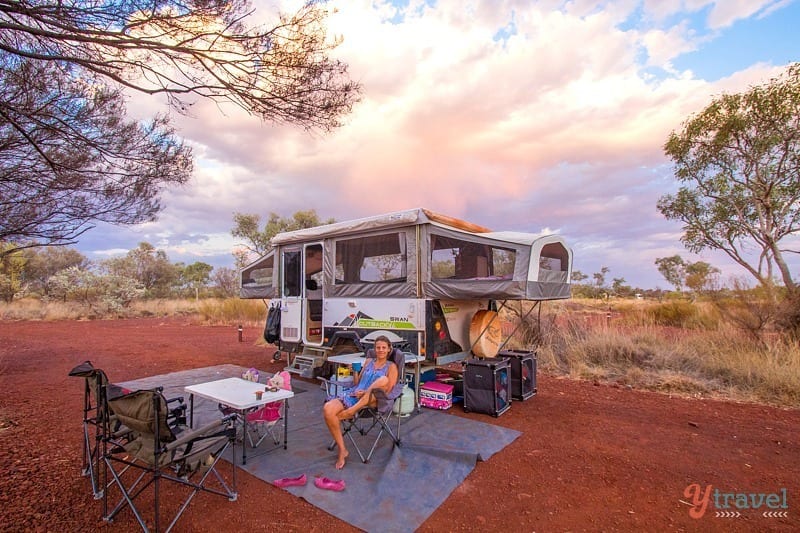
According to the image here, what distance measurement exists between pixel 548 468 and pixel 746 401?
367 cm

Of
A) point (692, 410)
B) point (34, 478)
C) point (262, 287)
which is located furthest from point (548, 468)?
point (262, 287)

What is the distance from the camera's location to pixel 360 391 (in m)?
3.90

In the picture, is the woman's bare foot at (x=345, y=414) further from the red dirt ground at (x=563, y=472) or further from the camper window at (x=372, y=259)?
the camper window at (x=372, y=259)

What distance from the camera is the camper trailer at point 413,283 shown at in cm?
495

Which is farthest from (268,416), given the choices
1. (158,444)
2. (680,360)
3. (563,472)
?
(680,360)

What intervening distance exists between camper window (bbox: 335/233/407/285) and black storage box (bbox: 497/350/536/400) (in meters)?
1.84

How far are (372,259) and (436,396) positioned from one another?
6.85 feet

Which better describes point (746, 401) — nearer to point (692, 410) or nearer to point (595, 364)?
point (692, 410)

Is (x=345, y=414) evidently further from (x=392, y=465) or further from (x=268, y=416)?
(x=268, y=416)

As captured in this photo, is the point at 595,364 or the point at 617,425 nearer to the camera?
the point at 617,425

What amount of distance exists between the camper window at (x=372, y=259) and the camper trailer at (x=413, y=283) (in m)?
0.01

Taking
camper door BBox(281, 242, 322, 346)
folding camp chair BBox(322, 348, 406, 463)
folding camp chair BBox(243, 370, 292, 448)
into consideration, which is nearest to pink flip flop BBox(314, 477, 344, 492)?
folding camp chair BBox(322, 348, 406, 463)

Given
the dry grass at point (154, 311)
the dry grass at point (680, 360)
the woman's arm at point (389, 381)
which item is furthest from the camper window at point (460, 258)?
the dry grass at point (154, 311)

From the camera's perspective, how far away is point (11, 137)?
4.04 metres
